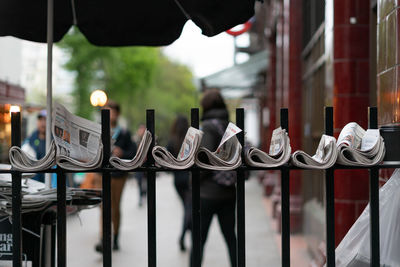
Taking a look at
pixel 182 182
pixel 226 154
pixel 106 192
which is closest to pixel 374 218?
pixel 226 154

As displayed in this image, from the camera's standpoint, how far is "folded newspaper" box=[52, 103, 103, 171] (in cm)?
265

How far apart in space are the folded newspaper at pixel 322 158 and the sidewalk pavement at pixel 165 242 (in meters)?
2.68

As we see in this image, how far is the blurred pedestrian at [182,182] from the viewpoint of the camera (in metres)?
7.72

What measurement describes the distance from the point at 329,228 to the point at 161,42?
8.20 feet

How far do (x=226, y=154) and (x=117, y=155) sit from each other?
5.15m

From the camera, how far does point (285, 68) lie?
30.9 ft

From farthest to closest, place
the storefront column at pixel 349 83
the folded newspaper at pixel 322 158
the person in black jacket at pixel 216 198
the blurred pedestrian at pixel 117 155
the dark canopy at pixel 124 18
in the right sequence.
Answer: the blurred pedestrian at pixel 117 155, the person in black jacket at pixel 216 198, the storefront column at pixel 349 83, the dark canopy at pixel 124 18, the folded newspaper at pixel 322 158

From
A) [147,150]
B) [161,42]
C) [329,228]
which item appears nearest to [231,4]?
[161,42]

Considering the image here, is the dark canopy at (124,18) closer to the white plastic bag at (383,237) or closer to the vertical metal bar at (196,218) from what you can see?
the vertical metal bar at (196,218)

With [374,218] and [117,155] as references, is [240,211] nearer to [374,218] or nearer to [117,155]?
[374,218]

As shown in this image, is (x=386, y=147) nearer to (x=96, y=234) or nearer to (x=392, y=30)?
(x=392, y=30)

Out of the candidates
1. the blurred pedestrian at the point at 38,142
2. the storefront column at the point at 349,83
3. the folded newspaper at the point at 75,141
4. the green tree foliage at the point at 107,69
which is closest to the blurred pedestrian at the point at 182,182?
the blurred pedestrian at the point at 38,142

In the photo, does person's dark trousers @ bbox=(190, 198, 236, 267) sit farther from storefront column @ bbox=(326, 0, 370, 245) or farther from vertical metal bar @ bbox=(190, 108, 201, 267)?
vertical metal bar @ bbox=(190, 108, 201, 267)

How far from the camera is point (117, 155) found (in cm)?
779
